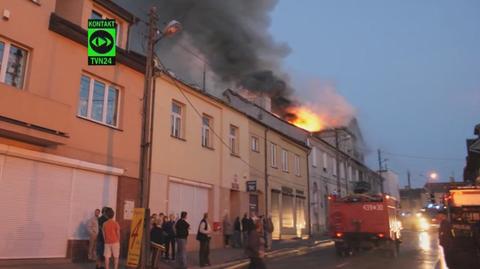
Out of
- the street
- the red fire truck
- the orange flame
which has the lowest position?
the street

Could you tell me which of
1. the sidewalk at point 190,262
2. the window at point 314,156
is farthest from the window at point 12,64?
the window at point 314,156

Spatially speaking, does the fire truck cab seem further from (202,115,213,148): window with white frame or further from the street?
(202,115,213,148): window with white frame

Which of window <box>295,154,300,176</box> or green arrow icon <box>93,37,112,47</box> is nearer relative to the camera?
green arrow icon <box>93,37,112,47</box>

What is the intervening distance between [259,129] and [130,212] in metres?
13.1

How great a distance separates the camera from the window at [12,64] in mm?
13344

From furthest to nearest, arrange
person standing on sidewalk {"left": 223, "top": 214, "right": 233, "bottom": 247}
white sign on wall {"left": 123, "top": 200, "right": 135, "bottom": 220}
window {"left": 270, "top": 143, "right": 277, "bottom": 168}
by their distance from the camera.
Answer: window {"left": 270, "top": 143, "right": 277, "bottom": 168}
person standing on sidewalk {"left": 223, "top": 214, "right": 233, "bottom": 247}
white sign on wall {"left": 123, "top": 200, "right": 135, "bottom": 220}

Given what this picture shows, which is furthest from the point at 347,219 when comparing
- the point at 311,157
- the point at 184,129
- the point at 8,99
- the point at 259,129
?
the point at 311,157

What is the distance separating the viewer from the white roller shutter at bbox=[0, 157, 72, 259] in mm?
13094

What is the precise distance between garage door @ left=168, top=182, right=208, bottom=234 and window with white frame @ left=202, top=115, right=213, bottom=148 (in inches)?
90.2

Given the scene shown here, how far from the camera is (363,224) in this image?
20.1 meters

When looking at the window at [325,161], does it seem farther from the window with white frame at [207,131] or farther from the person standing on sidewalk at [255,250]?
→ the person standing on sidewalk at [255,250]

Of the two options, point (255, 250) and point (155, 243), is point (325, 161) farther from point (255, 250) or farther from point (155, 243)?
point (255, 250)

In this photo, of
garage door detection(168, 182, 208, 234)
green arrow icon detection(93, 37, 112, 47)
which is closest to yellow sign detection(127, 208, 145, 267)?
green arrow icon detection(93, 37, 112, 47)

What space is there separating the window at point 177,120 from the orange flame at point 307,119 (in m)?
26.2
